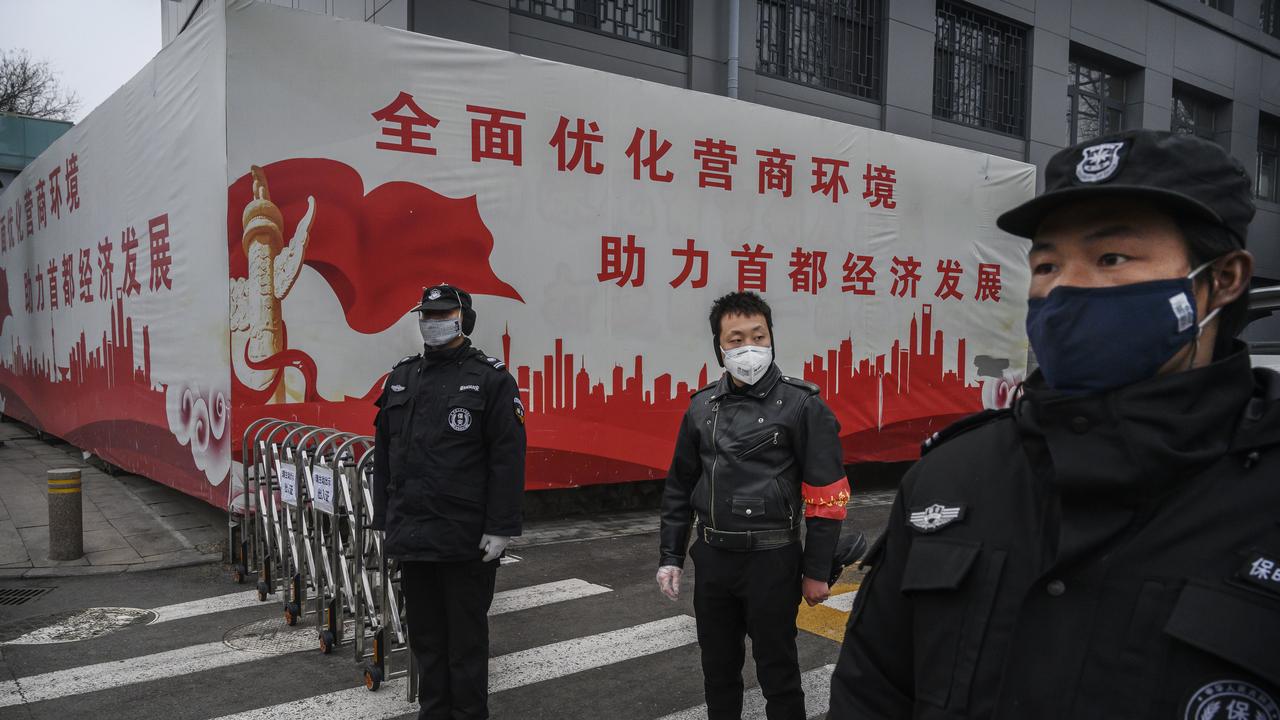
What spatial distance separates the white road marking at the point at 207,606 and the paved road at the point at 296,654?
0.05 ft

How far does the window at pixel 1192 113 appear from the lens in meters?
19.5

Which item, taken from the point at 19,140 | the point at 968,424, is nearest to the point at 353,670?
the point at 968,424

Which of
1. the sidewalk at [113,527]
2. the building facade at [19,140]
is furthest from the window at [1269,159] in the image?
the building facade at [19,140]

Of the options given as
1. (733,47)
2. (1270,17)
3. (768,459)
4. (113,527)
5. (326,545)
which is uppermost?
(1270,17)

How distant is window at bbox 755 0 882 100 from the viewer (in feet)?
42.3

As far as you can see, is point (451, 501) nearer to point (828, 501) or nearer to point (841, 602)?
point (828, 501)

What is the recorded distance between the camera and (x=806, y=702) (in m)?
4.66

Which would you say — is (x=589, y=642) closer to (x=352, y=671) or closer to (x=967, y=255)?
(x=352, y=671)

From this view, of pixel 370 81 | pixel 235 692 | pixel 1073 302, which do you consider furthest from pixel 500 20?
pixel 1073 302

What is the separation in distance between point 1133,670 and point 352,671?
4773 millimetres

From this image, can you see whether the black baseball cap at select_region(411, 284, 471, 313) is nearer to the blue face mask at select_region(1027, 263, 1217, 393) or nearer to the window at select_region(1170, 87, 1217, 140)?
the blue face mask at select_region(1027, 263, 1217, 393)

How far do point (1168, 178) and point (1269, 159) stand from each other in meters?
26.6

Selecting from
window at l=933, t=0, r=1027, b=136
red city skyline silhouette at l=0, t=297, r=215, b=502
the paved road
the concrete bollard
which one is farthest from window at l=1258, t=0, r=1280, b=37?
the concrete bollard

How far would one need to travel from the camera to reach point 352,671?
508 centimetres
